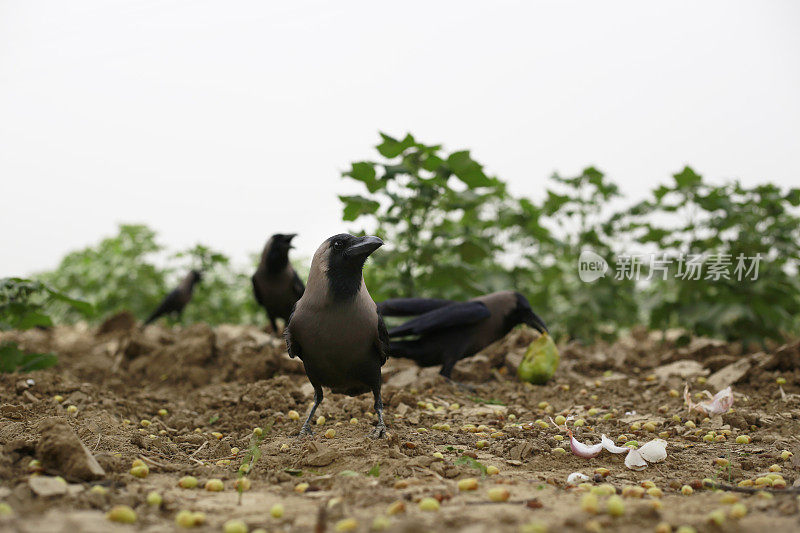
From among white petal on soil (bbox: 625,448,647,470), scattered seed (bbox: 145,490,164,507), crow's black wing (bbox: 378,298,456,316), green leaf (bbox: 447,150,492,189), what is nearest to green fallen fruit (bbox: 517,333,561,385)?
crow's black wing (bbox: 378,298,456,316)

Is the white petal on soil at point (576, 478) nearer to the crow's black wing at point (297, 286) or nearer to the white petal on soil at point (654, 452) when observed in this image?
the white petal on soil at point (654, 452)

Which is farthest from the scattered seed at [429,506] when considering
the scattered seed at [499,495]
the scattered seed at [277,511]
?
the scattered seed at [277,511]

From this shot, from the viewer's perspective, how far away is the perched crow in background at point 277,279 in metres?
5.96

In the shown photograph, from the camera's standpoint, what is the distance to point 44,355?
510 centimetres

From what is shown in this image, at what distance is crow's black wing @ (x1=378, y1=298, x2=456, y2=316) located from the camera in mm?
5391

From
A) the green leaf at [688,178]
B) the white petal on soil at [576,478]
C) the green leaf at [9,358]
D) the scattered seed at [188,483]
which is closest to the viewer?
the scattered seed at [188,483]

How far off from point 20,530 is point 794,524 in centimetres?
248

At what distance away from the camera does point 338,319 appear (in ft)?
11.0

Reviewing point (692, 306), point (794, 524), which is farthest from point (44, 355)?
point (692, 306)

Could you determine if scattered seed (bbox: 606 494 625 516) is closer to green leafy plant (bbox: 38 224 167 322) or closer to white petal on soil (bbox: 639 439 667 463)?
white petal on soil (bbox: 639 439 667 463)

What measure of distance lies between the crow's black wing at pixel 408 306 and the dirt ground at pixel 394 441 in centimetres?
55

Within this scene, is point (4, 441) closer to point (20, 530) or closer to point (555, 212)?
point (20, 530)

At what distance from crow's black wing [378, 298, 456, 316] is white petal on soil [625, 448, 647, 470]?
8.26 ft

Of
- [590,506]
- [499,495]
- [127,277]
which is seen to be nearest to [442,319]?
[499,495]
